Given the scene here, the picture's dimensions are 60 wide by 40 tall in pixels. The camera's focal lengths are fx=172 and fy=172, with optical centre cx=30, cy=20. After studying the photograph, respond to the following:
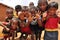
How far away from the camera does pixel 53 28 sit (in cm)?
96

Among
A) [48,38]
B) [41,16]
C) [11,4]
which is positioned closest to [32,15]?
[41,16]

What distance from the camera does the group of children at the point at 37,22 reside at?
954 mm

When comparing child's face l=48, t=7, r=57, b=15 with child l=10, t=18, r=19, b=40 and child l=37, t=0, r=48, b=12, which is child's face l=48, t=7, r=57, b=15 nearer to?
child l=37, t=0, r=48, b=12

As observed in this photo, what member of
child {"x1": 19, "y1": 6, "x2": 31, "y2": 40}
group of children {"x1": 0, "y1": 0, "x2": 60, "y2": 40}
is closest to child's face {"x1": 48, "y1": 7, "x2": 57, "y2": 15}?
group of children {"x1": 0, "y1": 0, "x2": 60, "y2": 40}

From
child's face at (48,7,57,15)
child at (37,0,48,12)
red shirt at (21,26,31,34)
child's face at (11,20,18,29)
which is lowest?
red shirt at (21,26,31,34)

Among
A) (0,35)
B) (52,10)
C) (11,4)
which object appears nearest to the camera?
(52,10)

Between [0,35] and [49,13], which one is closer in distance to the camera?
[49,13]

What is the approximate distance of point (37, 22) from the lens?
98 centimetres

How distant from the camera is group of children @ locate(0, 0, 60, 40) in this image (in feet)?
3.13

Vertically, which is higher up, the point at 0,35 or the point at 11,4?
A: the point at 11,4

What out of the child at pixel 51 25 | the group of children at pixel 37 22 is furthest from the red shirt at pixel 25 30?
the child at pixel 51 25

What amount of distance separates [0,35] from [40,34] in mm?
280

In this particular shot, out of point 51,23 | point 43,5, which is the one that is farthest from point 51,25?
point 43,5

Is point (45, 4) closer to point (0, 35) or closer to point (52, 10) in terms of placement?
point (52, 10)
